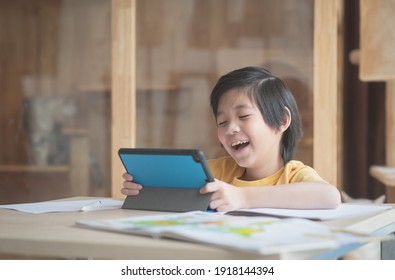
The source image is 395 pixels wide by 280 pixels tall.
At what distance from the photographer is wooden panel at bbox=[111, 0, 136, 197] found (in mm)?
2629

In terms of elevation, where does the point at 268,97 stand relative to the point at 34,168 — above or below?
above

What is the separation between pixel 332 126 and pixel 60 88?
1132 mm

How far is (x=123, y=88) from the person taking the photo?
263cm

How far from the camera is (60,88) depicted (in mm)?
2742

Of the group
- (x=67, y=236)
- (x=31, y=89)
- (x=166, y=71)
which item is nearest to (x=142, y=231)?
(x=67, y=236)

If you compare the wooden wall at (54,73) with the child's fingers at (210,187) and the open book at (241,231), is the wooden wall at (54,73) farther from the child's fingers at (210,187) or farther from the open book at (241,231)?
the open book at (241,231)

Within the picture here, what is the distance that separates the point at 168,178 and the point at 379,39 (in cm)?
145

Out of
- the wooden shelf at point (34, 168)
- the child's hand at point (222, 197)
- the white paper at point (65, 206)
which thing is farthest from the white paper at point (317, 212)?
the wooden shelf at point (34, 168)

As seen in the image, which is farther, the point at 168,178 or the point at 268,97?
the point at 268,97

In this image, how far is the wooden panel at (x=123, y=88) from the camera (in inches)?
104

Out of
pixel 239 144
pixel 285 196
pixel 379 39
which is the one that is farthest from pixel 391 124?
pixel 285 196

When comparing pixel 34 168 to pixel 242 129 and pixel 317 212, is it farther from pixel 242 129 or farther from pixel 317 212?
pixel 317 212

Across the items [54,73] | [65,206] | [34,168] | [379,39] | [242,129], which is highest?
[379,39]
